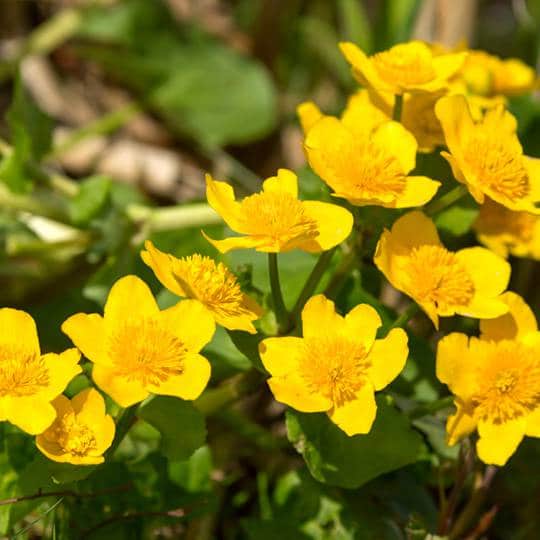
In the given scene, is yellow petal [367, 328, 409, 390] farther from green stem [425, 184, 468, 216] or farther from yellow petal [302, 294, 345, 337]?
green stem [425, 184, 468, 216]

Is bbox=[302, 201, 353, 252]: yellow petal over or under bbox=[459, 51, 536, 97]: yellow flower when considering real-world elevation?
over

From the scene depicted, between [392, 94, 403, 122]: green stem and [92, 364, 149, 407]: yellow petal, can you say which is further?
[392, 94, 403, 122]: green stem

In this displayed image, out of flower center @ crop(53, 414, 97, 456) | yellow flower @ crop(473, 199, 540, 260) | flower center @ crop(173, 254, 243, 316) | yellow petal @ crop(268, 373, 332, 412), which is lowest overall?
yellow flower @ crop(473, 199, 540, 260)

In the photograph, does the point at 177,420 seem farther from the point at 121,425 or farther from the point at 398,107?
the point at 398,107

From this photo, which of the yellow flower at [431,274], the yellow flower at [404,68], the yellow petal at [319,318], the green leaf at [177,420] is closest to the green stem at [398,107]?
the yellow flower at [404,68]

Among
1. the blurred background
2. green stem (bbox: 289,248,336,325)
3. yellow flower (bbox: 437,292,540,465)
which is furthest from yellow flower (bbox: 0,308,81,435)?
the blurred background

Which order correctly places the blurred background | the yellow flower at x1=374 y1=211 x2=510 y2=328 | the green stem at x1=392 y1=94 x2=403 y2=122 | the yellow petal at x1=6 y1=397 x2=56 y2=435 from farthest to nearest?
Answer: 1. the blurred background
2. the green stem at x1=392 y1=94 x2=403 y2=122
3. the yellow flower at x1=374 y1=211 x2=510 y2=328
4. the yellow petal at x1=6 y1=397 x2=56 y2=435

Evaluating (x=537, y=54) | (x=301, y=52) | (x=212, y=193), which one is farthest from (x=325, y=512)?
(x=301, y=52)

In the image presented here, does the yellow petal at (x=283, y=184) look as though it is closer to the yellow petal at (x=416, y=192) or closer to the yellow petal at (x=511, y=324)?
the yellow petal at (x=416, y=192)
